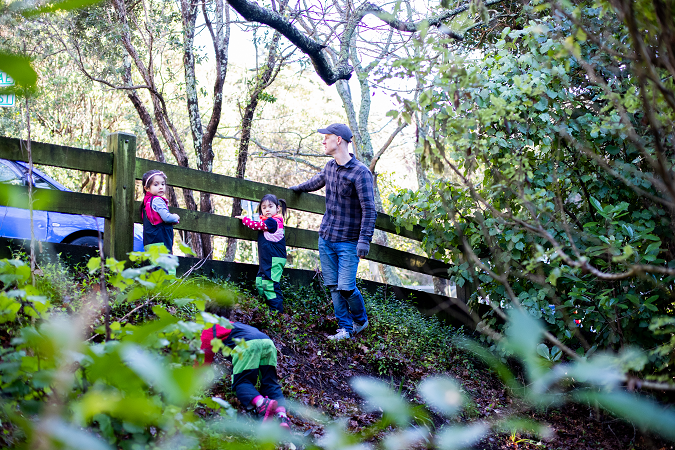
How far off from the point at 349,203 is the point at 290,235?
0.91 m

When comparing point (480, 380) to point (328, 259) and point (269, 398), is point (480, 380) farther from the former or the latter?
point (269, 398)

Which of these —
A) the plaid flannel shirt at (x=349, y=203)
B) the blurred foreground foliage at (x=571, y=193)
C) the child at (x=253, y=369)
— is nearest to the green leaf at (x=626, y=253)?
the child at (x=253, y=369)

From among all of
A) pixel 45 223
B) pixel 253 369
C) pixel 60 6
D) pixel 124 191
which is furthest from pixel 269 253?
pixel 60 6

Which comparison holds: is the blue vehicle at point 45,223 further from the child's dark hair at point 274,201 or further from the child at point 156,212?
the child's dark hair at point 274,201

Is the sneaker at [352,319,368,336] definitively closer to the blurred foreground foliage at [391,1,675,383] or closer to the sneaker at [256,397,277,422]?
the blurred foreground foliage at [391,1,675,383]

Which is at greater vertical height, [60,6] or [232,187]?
[60,6]

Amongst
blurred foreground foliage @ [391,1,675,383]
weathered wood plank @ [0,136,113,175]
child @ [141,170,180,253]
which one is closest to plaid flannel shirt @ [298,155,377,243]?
blurred foreground foliage @ [391,1,675,383]

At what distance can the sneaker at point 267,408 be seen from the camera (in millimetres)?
3559

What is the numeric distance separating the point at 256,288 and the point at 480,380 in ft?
8.46

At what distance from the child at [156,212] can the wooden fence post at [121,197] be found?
0.14m

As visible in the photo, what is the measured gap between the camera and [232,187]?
18.9 ft

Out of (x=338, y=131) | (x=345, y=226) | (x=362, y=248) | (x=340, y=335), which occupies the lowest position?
(x=340, y=335)

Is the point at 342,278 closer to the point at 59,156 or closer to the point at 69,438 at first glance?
the point at 59,156

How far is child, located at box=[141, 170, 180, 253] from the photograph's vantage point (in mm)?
5168
